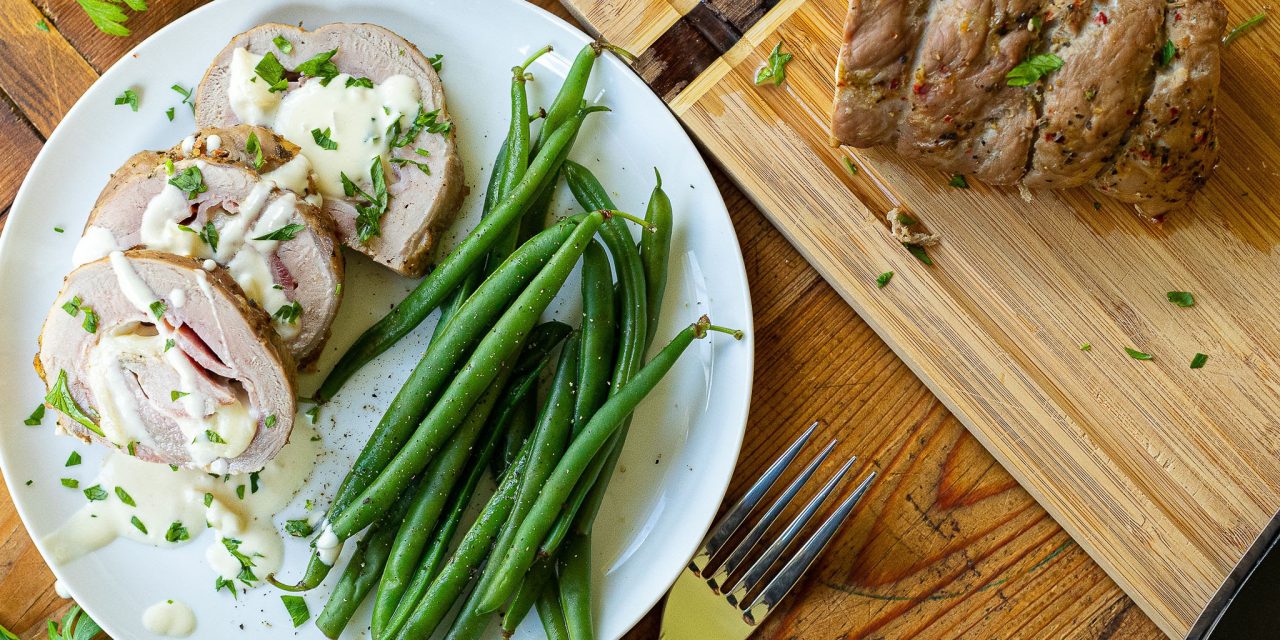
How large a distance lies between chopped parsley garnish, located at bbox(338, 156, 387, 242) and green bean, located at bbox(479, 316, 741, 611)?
3.35 feet

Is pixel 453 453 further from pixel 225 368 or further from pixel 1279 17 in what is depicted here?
pixel 1279 17

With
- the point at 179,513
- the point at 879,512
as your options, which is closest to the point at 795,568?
the point at 879,512

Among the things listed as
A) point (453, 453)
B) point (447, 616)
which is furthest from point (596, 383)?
point (447, 616)

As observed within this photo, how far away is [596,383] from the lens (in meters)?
2.96

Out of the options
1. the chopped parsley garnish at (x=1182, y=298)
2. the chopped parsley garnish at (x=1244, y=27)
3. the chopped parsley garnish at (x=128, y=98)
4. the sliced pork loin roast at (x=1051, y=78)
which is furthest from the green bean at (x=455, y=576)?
the chopped parsley garnish at (x=1244, y=27)

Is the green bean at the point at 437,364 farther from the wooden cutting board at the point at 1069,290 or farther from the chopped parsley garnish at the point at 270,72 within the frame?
the chopped parsley garnish at the point at 270,72

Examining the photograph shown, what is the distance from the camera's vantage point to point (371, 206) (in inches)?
121

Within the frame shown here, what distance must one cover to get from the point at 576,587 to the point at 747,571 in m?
0.61

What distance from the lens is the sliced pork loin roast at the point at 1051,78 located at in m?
2.60

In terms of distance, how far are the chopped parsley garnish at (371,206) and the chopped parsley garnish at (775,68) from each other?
4.51 ft

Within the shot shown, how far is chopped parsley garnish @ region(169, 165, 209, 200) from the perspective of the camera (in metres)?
2.92

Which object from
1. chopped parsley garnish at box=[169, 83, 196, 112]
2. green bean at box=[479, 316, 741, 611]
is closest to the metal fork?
green bean at box=[479, 316, 741, 611]

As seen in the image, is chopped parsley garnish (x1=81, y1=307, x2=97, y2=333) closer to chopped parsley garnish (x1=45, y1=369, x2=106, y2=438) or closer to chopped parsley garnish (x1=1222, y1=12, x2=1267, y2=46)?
chopped parsley garnish (x1=45, y1=369, x2=106, y2=438)

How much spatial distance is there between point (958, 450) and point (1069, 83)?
1.35m
